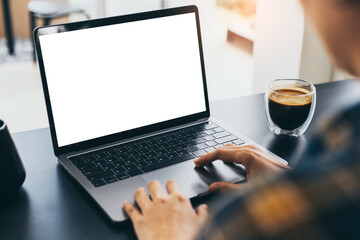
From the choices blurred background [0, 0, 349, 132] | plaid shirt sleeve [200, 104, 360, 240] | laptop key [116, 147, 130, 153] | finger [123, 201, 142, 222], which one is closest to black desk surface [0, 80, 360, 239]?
finger [123, 201, 142, 222]

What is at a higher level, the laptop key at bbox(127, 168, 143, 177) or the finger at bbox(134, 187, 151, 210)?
the finger at bbox(134, 187, 151, 210)

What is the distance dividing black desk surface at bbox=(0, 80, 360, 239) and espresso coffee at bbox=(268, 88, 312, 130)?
39 mm

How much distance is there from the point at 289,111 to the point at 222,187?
318 mm

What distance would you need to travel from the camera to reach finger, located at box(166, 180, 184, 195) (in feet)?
2.76

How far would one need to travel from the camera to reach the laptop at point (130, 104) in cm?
94

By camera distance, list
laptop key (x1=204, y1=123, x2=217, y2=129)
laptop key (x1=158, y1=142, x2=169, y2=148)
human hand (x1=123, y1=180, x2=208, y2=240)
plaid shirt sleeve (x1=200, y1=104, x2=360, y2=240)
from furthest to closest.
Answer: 1. laptop key (x1=204, y1=123, x2=217, y2=129)
2. laptop key (x1=158, y1=142, x2=169, y2=148)
3. human hand (x1=123, y1=180, x2=208, y2=240)
4. plaid shirt sleeve (x1=200, y1=104, x2=360, y2=240)

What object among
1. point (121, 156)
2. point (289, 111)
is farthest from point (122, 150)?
point (289, 111)

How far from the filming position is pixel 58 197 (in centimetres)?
89

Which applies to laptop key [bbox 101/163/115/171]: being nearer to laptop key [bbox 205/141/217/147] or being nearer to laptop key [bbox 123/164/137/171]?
laptop key [bbox 123/164/137/171]

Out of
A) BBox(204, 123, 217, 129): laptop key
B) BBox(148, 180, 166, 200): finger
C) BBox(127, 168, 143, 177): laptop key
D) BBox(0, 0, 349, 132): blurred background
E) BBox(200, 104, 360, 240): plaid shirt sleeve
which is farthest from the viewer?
BBox(0, 0, 349, 132): blurred background

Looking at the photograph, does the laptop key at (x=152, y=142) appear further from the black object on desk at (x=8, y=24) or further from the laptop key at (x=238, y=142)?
the black object on desk at (x=8, y=24)

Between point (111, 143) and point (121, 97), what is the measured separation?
11 centimetres

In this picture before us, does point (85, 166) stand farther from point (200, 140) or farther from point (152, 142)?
point (200, 140)

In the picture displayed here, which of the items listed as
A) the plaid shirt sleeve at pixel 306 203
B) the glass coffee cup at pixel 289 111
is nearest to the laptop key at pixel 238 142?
the glass coffee cup at pixel 289 111
